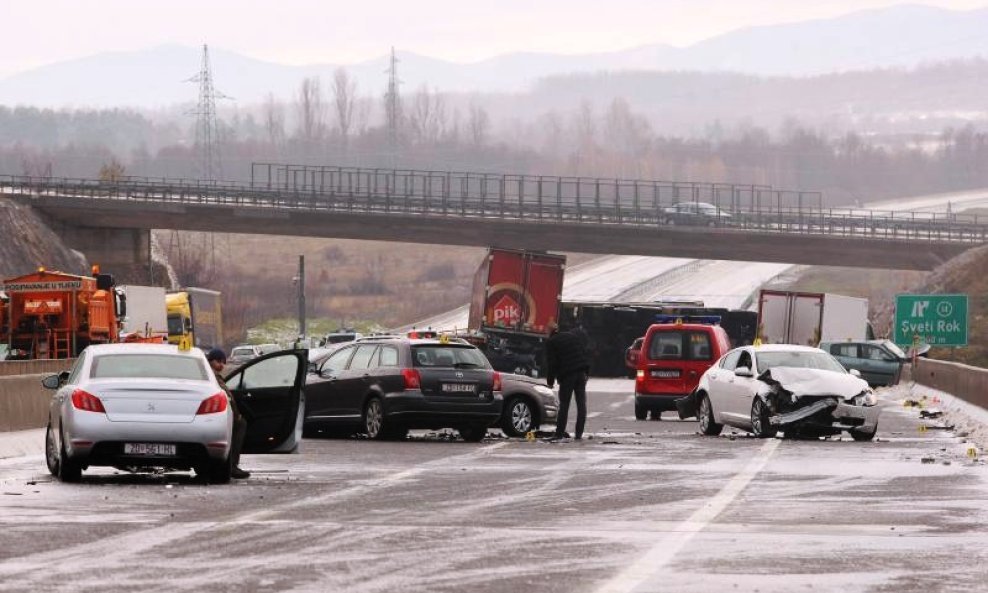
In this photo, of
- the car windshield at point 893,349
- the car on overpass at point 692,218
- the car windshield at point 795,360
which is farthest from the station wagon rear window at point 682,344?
the car on overpass at point 692,218

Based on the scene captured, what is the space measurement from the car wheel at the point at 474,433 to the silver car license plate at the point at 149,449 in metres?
10.0

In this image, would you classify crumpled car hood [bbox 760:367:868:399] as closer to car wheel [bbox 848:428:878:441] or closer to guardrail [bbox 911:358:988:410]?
car wheel [bbox 848:428:878:441]

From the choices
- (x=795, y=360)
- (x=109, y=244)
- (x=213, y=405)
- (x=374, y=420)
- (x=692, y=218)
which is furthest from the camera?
(x=692, y=218)

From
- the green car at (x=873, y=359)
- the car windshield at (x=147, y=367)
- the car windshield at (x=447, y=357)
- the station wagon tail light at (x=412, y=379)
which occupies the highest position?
the car windshield at (x=147, y=367)

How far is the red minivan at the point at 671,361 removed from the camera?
38.1 meters

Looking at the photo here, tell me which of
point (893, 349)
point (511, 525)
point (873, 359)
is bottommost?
point (873, 359)

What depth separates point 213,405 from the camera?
19.7m

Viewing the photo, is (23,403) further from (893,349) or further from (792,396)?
(893,349)

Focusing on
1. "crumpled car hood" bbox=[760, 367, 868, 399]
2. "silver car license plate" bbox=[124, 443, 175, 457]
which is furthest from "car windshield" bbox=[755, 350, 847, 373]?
"silver car license plate" bbox=[124, 443, 175, 457]

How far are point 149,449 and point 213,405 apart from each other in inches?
29.7

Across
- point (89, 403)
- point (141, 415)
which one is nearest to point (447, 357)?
point (141, 415)

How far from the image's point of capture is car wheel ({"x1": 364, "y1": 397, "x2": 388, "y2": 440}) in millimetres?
28656

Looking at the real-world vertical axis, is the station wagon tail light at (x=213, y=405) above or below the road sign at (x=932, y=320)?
above

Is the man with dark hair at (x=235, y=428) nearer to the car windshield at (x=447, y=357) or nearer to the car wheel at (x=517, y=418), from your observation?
the car windshield at (x=447, y=357)
